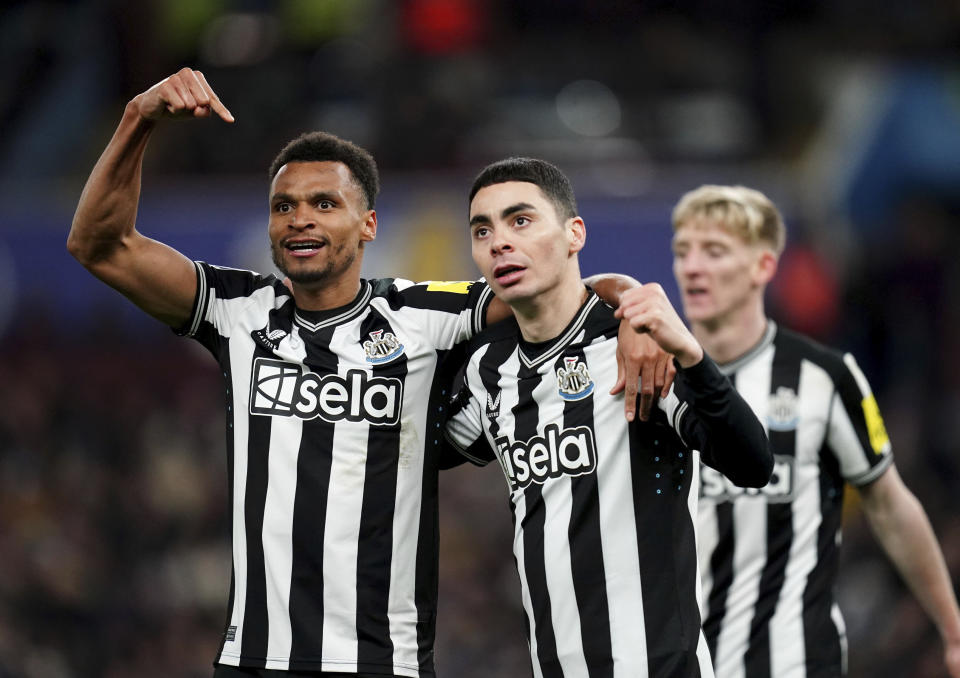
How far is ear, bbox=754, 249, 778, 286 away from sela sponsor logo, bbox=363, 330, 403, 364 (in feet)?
5.26

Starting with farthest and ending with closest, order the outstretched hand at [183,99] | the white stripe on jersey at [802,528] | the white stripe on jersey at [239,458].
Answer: the white stripe on jersey at [802,528] < the white stripe on jersey at [239,458] < the outstretched hand at [183,99]

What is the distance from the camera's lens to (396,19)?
40.7 ft

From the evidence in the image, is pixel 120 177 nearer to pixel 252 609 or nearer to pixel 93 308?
pixel 252 609

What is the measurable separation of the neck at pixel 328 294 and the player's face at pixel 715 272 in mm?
1391

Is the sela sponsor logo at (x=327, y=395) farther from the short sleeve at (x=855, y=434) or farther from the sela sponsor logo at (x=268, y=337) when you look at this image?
the short sleeve at (x=855, y=434)

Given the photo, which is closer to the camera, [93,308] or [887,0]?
[93,308]

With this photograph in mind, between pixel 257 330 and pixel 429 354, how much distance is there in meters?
0.54

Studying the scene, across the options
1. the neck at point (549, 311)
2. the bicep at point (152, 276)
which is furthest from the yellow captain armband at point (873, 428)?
the bicep at point (152, 276)

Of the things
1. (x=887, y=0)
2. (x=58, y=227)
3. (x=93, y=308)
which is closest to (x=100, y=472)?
(x=93, y=308)

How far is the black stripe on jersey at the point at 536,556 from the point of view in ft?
12.3

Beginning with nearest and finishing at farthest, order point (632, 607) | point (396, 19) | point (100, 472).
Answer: point (632, 607), point (100, 472), point (396, 19)

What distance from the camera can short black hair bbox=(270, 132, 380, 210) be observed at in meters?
4.12

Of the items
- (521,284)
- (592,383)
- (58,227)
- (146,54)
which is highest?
(146,54)

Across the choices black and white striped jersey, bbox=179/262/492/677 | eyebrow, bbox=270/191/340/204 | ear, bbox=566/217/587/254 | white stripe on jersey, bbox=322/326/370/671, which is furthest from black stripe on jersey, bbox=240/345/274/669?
ear, bbox=566/217/587/254
